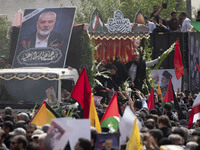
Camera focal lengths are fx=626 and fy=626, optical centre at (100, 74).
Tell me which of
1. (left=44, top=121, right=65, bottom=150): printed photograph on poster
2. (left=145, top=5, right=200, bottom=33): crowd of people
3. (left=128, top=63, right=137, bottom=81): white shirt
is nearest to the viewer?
(left=44, top=121, right=65, bottom=150): printed photograph on poster

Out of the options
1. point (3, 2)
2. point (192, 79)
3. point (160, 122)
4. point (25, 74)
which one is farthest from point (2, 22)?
point (160, 122)

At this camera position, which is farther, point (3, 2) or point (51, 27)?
point (3, 2)

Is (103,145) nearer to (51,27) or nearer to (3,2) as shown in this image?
(51,27)

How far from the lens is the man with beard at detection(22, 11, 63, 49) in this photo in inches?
698

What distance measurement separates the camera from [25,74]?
52.6 ft

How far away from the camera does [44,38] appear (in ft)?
58.5

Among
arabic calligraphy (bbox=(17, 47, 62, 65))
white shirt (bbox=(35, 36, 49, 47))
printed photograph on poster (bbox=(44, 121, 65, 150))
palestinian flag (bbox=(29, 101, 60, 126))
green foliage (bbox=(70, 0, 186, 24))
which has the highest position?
green foliage (bbox=(70, 0, 186, 24))

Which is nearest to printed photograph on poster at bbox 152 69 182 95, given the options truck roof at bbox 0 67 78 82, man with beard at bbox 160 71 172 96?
man with beard at bbox 160 71 172 96

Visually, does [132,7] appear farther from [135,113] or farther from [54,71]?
[135,113]

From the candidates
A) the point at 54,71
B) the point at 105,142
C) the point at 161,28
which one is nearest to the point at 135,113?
the point at 54,71

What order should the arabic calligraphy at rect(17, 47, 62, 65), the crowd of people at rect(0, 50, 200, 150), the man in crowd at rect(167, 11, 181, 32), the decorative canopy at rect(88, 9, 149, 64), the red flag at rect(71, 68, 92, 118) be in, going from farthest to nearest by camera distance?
the man in crowd at rect(167, 11, 181, 32)
the decorative canopy at rect(88, 9, 149, 64)
the arabic calligraphy at rect(17, 47, 62, 65)
the red flag at rect(71, 68, 92, 118)
the crowd of people at rect(0, 50, 200, 150)

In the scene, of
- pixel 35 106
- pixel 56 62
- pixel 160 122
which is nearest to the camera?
pixel 160 122

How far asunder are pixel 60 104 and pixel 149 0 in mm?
22606

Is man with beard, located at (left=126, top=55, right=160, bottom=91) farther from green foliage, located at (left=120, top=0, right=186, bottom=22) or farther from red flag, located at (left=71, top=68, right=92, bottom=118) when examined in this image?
green foliage, located at (left=120, top=0, right=186, bottom=22)
